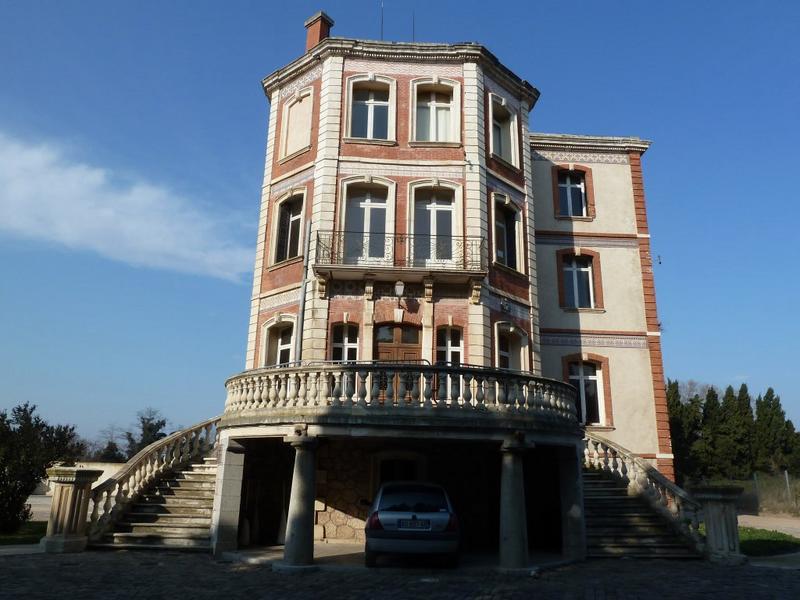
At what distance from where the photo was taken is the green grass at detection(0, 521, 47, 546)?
52.1ft

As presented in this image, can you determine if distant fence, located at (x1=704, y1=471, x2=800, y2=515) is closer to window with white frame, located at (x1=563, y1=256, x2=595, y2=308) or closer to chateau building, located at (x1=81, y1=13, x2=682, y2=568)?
chateau building, located at (x1=81, y1=13, x2=682, y2=568)

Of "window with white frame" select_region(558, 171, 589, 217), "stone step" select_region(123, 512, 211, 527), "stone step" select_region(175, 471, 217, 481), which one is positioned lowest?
"stone step" select_region(123, 512, 211, 527)

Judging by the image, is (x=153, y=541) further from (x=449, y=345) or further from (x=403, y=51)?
(x=403, y=51)

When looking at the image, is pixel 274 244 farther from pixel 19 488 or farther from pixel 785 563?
pixel 785 563

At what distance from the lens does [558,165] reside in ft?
81.1

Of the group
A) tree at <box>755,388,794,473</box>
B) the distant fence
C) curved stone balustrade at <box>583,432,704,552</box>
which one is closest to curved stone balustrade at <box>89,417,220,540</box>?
curved stone balustrade at <box>583,432,704,552</box>

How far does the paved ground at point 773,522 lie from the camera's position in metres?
24.5

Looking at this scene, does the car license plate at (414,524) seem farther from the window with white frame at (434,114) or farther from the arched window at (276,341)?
the window with white frame at (434,114)

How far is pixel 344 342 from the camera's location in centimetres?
1806

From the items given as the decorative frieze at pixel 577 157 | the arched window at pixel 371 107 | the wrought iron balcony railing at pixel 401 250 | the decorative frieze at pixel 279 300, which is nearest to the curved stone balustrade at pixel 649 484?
the wrought iron balcony railing at pixel 401 250

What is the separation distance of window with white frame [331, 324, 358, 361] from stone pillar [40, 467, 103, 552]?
6.78 metres

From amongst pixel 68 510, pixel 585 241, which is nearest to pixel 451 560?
pixel 68 510

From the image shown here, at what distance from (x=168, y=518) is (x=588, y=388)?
47.7 feet

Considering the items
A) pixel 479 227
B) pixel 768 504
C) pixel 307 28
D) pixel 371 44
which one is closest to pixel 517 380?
pixel 479 227
